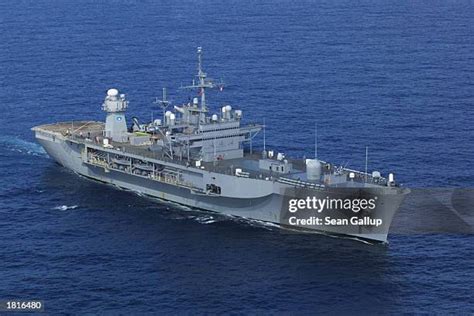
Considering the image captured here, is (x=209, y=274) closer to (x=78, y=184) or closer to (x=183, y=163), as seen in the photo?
(x=183, y=163)

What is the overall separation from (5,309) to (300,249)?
88.1ft

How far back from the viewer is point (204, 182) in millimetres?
102188

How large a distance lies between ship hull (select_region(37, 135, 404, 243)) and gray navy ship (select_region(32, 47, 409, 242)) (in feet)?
0.31

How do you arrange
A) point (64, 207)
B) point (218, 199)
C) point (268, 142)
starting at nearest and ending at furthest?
point (218, 199), point (64, 207), point (268, 142)

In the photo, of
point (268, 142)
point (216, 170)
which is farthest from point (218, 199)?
point (268, 142)

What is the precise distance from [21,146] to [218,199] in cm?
3527

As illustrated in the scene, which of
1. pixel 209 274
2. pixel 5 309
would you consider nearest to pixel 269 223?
pixel 209 274

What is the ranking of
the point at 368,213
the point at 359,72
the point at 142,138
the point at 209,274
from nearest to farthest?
the point at 209,274 < the point at 368,213 < the point at 142,138 < the point at 359,72

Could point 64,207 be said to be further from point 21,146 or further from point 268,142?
point 268,142

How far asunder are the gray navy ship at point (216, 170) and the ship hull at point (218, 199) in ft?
0.31

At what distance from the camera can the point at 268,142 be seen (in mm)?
121688

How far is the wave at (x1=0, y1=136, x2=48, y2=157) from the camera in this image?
124 metres

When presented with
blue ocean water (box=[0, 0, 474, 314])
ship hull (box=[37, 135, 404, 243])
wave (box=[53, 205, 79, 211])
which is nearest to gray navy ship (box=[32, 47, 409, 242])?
ship hull (box=[37, 135, 404, 243])

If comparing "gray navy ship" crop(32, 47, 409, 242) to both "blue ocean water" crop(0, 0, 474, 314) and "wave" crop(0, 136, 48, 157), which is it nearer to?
"blue ocean water" crop(0, 0, 474, 314)
